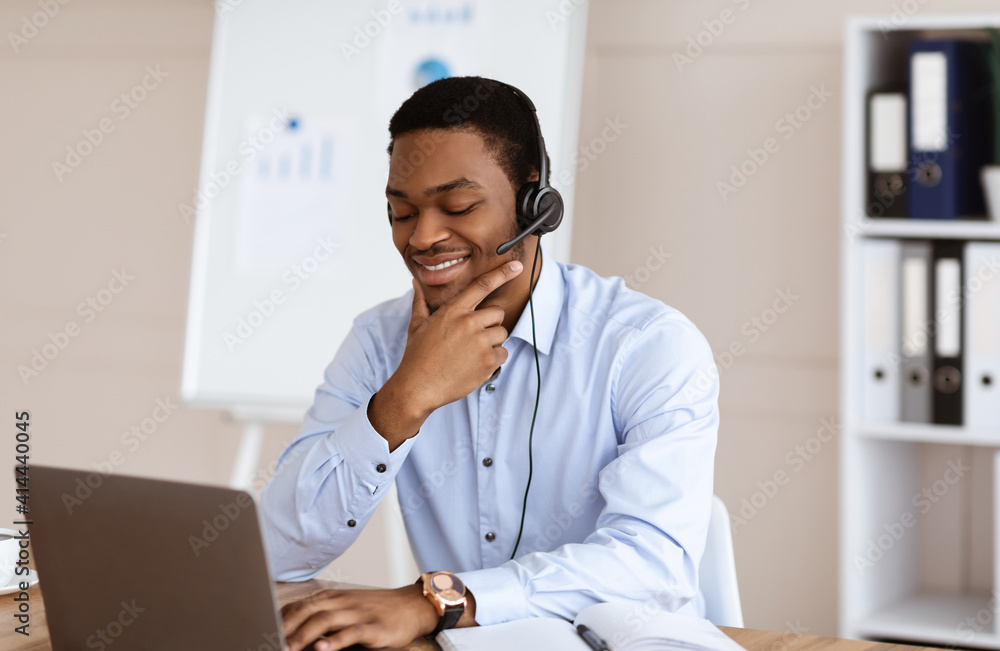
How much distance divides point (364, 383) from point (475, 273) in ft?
0.86

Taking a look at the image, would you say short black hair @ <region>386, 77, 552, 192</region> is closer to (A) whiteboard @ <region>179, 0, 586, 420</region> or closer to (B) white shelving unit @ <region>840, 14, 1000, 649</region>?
(A) whiteboard @ <region>179, 0, 586, 420</region>

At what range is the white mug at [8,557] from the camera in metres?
1.11

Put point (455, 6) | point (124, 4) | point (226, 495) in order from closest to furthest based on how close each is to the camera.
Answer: point (226, 495) < point (455, 6) < point (124, 4)

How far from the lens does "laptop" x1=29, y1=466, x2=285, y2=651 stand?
745mm

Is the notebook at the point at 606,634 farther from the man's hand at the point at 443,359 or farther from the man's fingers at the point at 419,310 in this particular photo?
the man's fingers at the point at 419,310

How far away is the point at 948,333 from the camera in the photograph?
1966mm

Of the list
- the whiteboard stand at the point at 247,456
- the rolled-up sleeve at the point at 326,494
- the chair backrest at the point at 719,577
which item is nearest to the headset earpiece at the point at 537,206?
the rolled-up sleeve at the point at 326,494

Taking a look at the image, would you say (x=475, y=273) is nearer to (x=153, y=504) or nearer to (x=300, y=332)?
(x=153, y=504)

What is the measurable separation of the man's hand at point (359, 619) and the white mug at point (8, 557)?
1.35 ft

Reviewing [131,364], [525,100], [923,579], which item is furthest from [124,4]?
[923,579]

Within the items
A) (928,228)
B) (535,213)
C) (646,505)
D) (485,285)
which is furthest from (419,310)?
(928,228)

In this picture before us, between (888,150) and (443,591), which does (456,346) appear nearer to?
(443,591)

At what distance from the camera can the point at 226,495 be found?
2.39 feet

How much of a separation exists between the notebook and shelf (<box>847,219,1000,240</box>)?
4.19 feet
